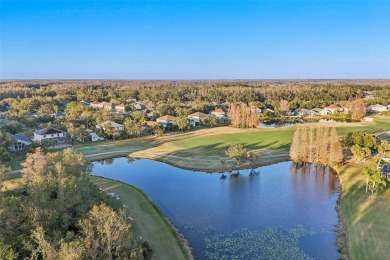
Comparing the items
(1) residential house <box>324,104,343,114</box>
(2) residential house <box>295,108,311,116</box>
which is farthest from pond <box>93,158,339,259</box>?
(1) residential house <box>324,104,343,114</box>

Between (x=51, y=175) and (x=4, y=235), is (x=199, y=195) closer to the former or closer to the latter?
(x=51, y=175)

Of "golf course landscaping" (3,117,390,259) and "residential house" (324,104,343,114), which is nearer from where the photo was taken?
"golf course landscaping" (3,117,390,259)

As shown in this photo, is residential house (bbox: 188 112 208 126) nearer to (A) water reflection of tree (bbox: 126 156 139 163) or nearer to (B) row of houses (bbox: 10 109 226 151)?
(B) row of houses (bbox: 10 109 226 151)

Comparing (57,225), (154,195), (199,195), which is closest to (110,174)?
(154,195)

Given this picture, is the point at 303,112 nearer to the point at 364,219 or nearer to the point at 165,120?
the point at 165,120

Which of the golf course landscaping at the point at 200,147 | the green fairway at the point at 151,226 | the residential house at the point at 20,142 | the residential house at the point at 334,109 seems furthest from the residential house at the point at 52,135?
the residential house at the point at 334,109

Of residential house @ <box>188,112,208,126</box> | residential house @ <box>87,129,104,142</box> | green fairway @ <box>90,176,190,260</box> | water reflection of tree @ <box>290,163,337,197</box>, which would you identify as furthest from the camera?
residential house @ <box>188,112,208,126</box>
